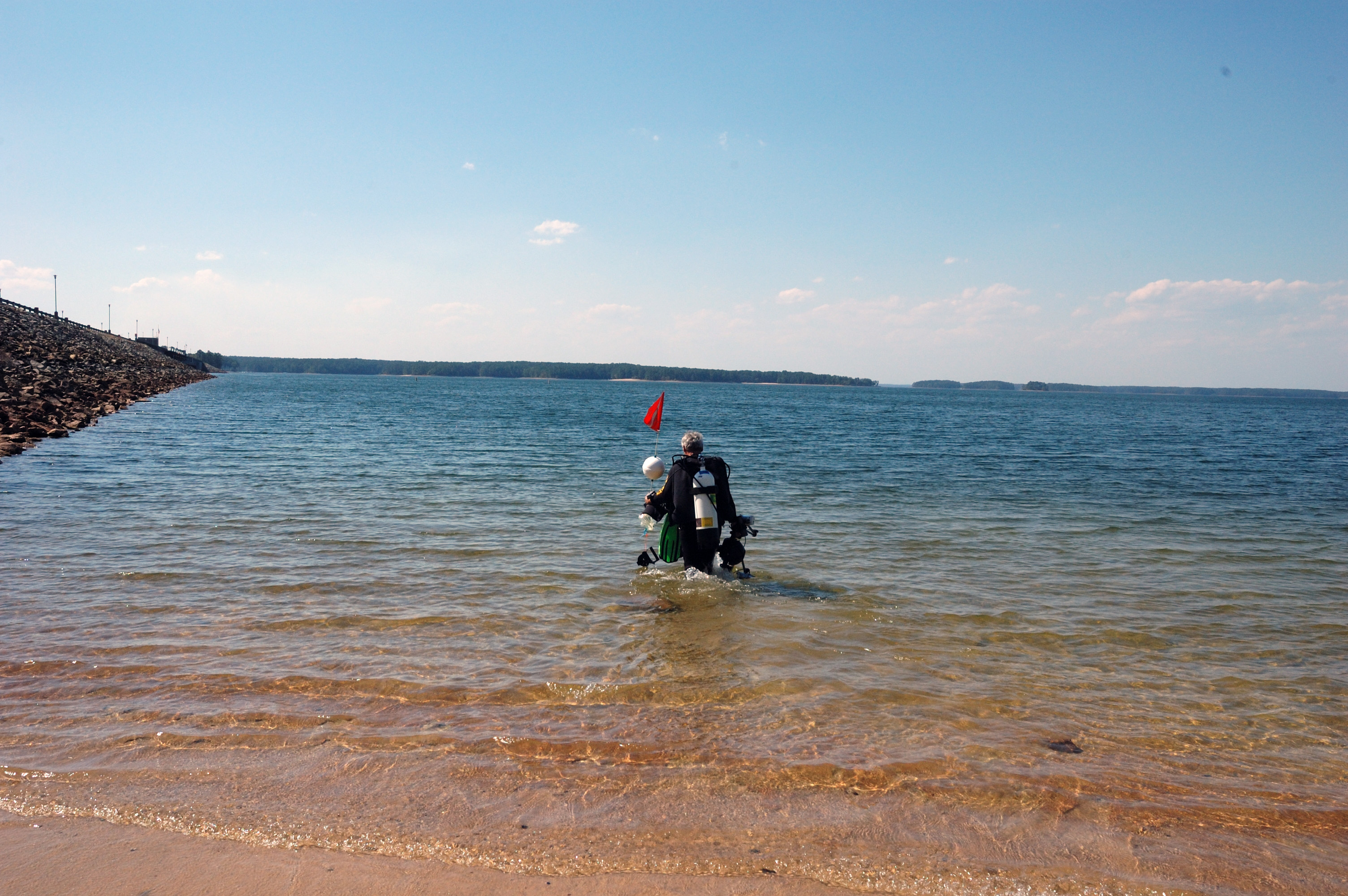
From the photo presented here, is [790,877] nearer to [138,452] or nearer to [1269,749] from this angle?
[1269,749]

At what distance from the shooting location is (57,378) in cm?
3678

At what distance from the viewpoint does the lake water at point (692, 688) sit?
158 inches

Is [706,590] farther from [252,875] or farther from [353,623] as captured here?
[252,875]

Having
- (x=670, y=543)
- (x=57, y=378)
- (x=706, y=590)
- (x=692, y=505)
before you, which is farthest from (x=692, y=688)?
(x=57, y=378)

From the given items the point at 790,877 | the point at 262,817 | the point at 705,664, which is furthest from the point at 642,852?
the point at 705,664

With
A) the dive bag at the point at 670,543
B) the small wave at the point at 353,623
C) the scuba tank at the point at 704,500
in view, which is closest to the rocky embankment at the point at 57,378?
the small wave at the point at 353,623

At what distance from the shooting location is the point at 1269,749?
536 centimetres

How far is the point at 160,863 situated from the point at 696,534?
21.3 feet

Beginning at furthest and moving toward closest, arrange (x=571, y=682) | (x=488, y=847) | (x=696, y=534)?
(x=696, y=534)
(x=571, y=682)
(x=488, y=847)

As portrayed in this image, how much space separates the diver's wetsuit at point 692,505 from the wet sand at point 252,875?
5839 millimetres

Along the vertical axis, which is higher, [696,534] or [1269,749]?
[696,534]

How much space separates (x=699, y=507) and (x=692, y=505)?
0.09m

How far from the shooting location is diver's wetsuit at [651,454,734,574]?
30.4 feet

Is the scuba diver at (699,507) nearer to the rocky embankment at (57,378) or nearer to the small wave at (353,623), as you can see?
the small wave at (353,623)
